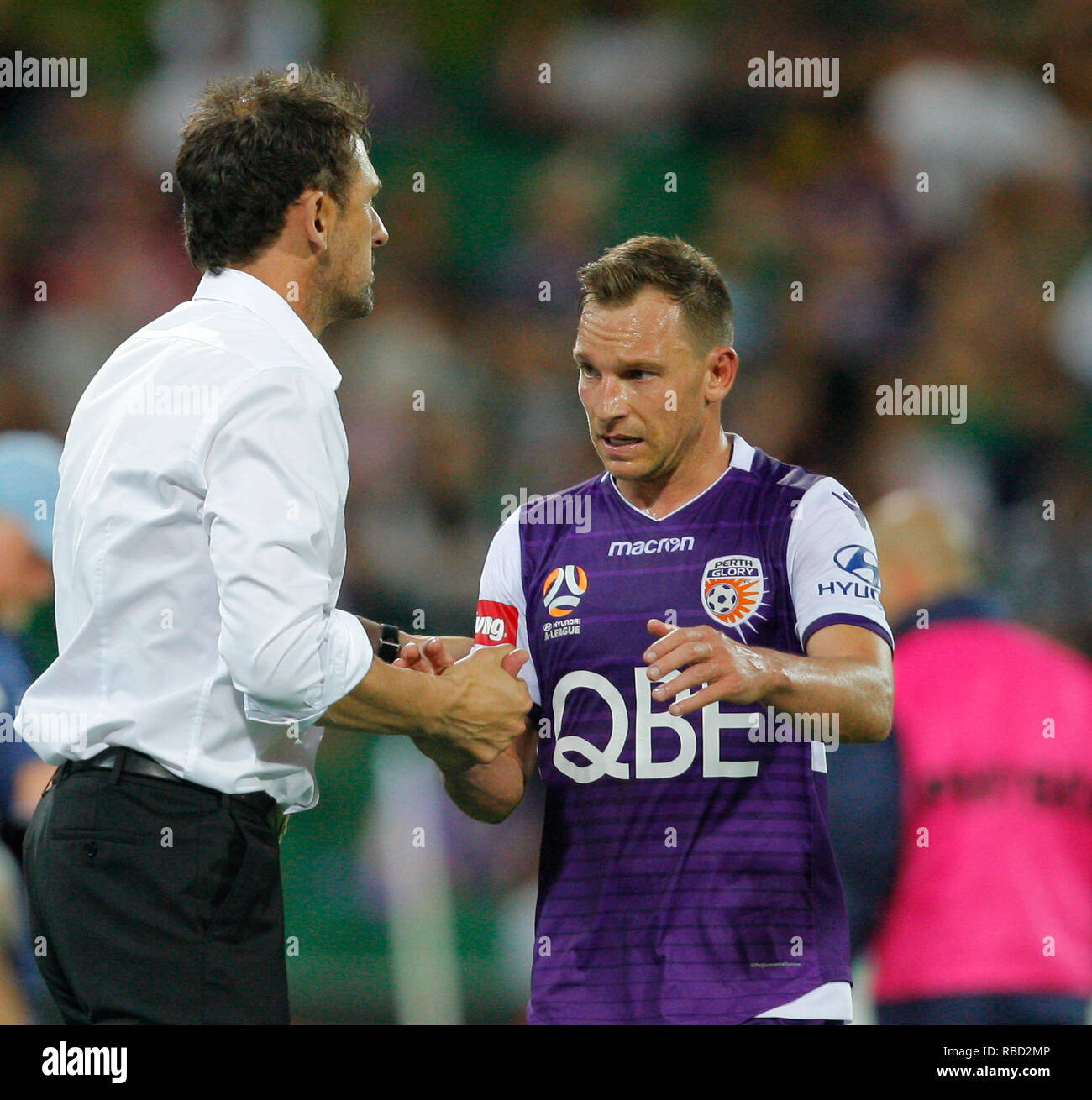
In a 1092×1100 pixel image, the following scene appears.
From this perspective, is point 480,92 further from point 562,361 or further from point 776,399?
point 776,399

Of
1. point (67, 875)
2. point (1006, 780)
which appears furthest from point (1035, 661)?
point (67, 875)

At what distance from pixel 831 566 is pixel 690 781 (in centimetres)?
57

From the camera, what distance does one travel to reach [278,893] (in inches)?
111

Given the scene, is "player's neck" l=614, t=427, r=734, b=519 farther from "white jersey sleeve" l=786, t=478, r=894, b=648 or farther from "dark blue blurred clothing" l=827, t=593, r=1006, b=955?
"dark blue blurred clothing" l=827, t=593, r=1006, b=955

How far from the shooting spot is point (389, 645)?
347cm

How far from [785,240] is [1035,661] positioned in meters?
3.21

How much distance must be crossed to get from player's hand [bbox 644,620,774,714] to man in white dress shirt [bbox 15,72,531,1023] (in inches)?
19.1

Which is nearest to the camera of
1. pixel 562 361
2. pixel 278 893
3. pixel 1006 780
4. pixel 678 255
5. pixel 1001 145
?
pixel 278 893

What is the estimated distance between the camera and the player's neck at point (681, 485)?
3.48 metres
